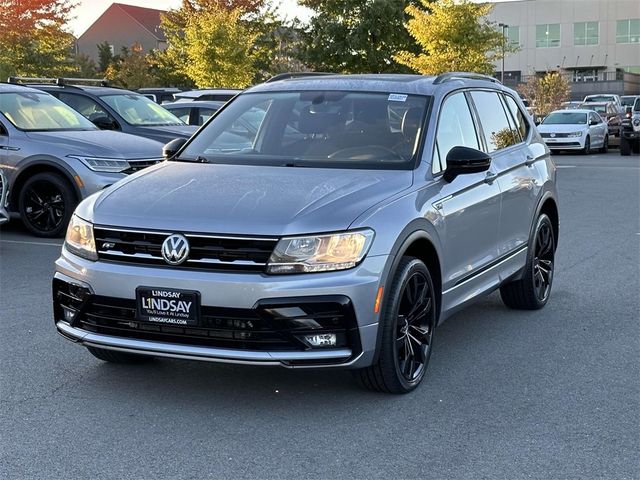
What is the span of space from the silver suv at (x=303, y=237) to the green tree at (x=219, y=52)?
29.4 m

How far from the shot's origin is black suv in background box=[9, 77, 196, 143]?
45.4 ft

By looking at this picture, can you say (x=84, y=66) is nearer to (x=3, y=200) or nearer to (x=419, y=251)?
(x=3, y=200)

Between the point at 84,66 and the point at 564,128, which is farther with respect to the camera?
the point at 84,66

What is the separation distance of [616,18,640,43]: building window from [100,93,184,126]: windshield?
75.0m

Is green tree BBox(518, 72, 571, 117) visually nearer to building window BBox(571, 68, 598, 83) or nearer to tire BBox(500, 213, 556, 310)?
building window BBox(571, 68, 598, 83)

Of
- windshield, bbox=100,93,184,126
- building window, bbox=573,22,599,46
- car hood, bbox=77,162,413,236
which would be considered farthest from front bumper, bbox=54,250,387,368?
building window, bbox=573,22,599,46

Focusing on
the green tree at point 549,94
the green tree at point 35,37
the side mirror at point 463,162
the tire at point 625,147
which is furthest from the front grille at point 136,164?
the green tree at point 549,94

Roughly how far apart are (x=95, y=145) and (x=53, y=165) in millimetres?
572

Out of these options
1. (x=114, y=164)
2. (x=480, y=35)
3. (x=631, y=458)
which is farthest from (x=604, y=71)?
(x=631, y=458)

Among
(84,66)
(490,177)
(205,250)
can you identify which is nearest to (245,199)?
(205,250)

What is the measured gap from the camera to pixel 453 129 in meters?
5.98

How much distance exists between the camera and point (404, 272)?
4.82 meters

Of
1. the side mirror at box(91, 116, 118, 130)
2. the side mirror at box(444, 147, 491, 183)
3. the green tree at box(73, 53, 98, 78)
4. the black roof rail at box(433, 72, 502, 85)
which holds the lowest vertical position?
the side mirror at box(91, 116, 118, 130)

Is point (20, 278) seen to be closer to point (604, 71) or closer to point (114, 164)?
point (114, 164)
